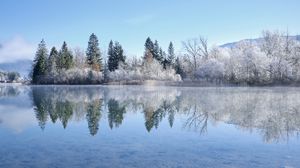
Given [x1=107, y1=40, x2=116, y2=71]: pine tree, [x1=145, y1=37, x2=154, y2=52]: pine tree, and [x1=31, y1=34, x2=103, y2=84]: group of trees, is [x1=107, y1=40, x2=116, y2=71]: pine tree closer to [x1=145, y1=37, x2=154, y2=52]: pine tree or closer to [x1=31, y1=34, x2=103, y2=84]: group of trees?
[x1=31, y1=34, x2=103, y2=84]: group of trees

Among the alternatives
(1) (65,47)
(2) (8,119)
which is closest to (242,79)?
(1) (65,47)

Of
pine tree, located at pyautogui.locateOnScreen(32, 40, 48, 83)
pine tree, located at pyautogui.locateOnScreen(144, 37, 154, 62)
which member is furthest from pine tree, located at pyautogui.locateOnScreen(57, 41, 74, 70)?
pine tree, located at pyautogui.locateOnScreen(144, 37, 154, 62)

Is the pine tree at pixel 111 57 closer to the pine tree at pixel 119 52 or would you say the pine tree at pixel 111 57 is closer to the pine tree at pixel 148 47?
the pine tree at pixel 119 52

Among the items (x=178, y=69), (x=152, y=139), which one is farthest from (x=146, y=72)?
(x=152, y=139)

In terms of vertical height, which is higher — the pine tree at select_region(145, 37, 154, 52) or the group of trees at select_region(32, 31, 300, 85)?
the pine tree at select_region(145, 37, 154, 52)

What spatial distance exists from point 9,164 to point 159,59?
75.7m

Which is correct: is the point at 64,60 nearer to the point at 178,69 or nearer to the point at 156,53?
the point at 156,53

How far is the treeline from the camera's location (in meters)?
67.9

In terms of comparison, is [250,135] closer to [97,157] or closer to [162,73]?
[97,157]

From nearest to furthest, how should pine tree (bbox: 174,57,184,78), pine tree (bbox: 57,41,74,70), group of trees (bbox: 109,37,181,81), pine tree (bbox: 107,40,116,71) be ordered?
group of trees (bbox: 109,37,181,81), pine tree (bbox: 57,41,74,70), pine tree (bbox: 174,57,184,78), pine tree (bbox: 107,40,116,71)

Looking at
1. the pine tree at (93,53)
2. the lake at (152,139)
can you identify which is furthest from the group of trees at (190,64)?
A: the lake at (152,139)

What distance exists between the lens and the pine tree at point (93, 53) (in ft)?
259

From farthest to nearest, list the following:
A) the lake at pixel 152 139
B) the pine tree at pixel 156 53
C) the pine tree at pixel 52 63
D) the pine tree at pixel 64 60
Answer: the pine tree at pixel 156 53
the pine tree at pixel 64 60
the pine tree at pixel 52 63
the lake at pixel 152 139

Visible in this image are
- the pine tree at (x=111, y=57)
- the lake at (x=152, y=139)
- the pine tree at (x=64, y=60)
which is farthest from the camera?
the pine tree at (x=111, y=57)
